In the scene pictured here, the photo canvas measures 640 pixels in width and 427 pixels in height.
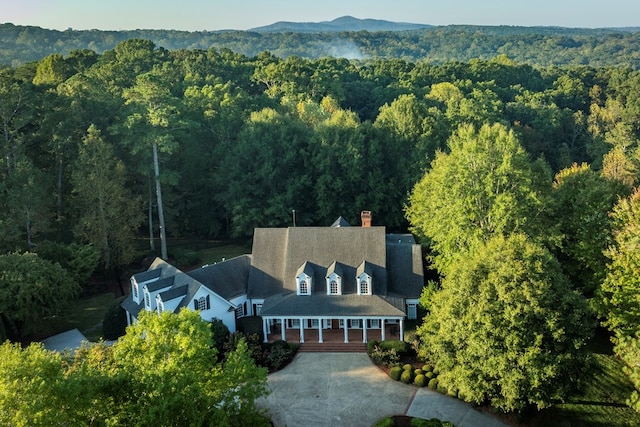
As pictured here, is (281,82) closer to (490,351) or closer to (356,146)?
(356,146)

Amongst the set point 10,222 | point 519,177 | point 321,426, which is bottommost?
point 321,426

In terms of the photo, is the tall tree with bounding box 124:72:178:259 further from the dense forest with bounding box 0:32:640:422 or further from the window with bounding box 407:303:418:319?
the window with bounding box 407:303:418:319

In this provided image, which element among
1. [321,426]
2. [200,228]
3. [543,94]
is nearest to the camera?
[321,426]

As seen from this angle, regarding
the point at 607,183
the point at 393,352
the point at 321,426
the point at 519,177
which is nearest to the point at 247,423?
the point at 321,426

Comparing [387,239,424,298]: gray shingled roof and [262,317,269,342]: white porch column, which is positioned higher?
[387,239,424,298]: gray shingled roof

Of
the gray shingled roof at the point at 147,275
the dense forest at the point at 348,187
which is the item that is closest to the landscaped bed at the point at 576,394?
the dense forest at the point at 348,187

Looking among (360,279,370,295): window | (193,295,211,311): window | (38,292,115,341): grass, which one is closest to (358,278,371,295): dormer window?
(360,279,370,295): window
